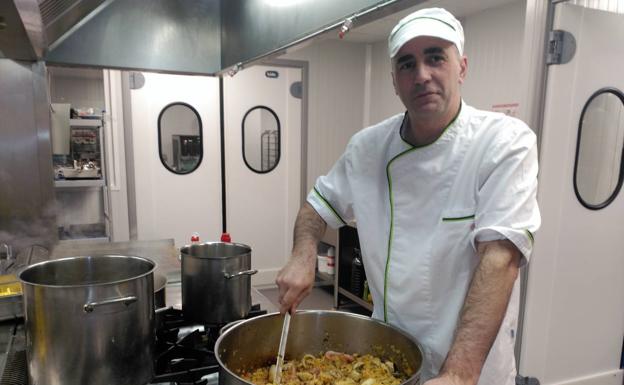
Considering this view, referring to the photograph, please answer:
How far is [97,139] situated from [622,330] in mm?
3492

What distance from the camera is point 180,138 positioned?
11.7ft

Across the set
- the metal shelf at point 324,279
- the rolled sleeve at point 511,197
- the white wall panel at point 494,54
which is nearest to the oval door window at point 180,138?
the metal shelf at point 324,279

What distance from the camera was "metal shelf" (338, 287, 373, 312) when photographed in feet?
11.3

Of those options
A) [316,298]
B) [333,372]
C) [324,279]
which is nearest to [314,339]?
[333,372]

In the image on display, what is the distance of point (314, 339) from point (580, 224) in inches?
67.4

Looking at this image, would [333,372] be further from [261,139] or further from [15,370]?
[261,139]

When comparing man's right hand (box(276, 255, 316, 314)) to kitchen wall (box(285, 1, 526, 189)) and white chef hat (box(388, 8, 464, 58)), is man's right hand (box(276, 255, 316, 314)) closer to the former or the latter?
white chef hat (box(388, 8, 464, 58))

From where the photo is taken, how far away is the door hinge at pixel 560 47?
76.1 inches

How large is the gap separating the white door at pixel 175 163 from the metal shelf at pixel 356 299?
121 cm

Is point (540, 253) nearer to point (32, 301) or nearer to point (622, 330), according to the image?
point (622, 330)

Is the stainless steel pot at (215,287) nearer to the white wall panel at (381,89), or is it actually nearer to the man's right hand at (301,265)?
the man's right hand at (301,265)

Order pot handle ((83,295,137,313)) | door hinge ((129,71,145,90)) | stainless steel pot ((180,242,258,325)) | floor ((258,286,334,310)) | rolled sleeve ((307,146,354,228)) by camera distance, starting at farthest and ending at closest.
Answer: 1. floor ((258,286,334,310))
2. door hinge ((129,71,145,90))
3. rolled sleeve ((307,146,354,228))
4. stainless steel pot ((180,242,258,325))
5. pot handle ((83,295,137,313))

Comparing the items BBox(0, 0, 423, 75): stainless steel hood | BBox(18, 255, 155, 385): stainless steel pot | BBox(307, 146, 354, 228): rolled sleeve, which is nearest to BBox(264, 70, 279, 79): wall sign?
BBox(0, 0, 423, 75): stainless steel hood

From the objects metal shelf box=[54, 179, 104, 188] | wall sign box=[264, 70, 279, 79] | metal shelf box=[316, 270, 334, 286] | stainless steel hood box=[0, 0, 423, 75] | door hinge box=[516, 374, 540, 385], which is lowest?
metal shelf box=[316, 270, 334, 286]
